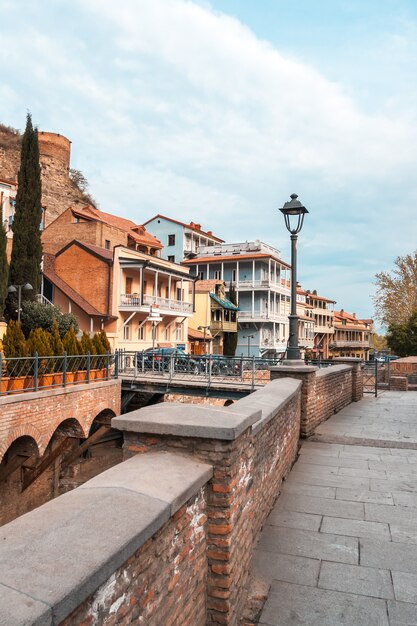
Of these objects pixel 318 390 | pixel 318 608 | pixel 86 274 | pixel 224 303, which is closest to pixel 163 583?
pixel 318 608

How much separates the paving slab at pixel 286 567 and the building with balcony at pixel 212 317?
3649 cm

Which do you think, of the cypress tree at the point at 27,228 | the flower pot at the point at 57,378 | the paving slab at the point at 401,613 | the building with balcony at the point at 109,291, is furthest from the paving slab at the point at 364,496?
the building with balcony at the point at 109,291

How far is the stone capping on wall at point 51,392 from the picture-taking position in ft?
40.1

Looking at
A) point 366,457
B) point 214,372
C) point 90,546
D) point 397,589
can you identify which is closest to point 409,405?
point 366,457

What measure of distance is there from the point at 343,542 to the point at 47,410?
37.8ft

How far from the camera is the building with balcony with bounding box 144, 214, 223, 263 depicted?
52.7m

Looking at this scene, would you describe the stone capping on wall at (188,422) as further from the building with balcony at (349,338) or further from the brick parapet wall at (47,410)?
the building with balcony at (349,338)

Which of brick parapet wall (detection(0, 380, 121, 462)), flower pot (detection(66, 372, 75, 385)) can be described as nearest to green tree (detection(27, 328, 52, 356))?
flower pot (detection(66, 372, 75, 385))

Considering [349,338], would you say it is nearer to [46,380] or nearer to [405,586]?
[46,380]

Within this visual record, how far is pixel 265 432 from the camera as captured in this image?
462cm

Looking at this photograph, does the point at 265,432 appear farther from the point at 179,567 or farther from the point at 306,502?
the point at 179,567

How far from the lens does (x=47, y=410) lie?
1380 centimetres

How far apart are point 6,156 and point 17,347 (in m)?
47.9

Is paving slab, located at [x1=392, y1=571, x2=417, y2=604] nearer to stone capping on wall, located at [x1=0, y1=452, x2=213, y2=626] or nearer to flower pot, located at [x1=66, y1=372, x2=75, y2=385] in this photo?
stone capping on wall, located at [x1=0, y1=452, x2=213, y2=626]
